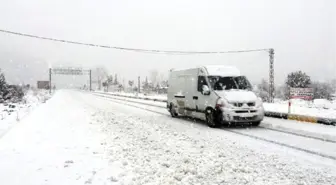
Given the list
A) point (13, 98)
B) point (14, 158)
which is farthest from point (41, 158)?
point (13, 98)

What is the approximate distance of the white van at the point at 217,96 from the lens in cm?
1297

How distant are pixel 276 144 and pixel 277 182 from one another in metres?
3.98

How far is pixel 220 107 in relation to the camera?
1306 centimetres

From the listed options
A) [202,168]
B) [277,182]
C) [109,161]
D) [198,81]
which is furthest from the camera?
[198,81]

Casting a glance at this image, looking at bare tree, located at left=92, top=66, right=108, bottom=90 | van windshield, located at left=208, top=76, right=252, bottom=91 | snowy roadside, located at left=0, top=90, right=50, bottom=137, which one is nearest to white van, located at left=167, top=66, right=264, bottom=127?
van windshield, located at left=208, top=76, right=252, bottom=91

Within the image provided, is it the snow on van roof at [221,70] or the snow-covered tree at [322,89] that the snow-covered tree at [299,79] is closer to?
the snow-covered tree at [322,89]

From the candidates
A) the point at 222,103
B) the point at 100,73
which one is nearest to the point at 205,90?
the point at 222,103

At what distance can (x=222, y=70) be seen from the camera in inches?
589

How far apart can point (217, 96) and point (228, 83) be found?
49.2 inches

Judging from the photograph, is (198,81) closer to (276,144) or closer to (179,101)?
(179,101)

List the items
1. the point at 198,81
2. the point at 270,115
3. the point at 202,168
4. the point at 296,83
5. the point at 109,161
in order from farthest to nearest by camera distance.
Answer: the point at 296,83 → the point at 270,115 → the point at 198,81 → the point at 109,161 → the point at 202,168

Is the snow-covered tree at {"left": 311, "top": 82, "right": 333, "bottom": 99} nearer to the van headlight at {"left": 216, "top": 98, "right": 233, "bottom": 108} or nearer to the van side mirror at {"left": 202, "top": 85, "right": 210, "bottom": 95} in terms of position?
the van side mirror at {"left": 202, "top": 85, "right": 210, "bottom": 95}

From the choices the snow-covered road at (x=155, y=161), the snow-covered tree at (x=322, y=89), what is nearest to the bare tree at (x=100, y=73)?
the snow-covered tree at (x=322, y=89)

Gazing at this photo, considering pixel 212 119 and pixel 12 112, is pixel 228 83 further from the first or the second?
pixel 12 112
